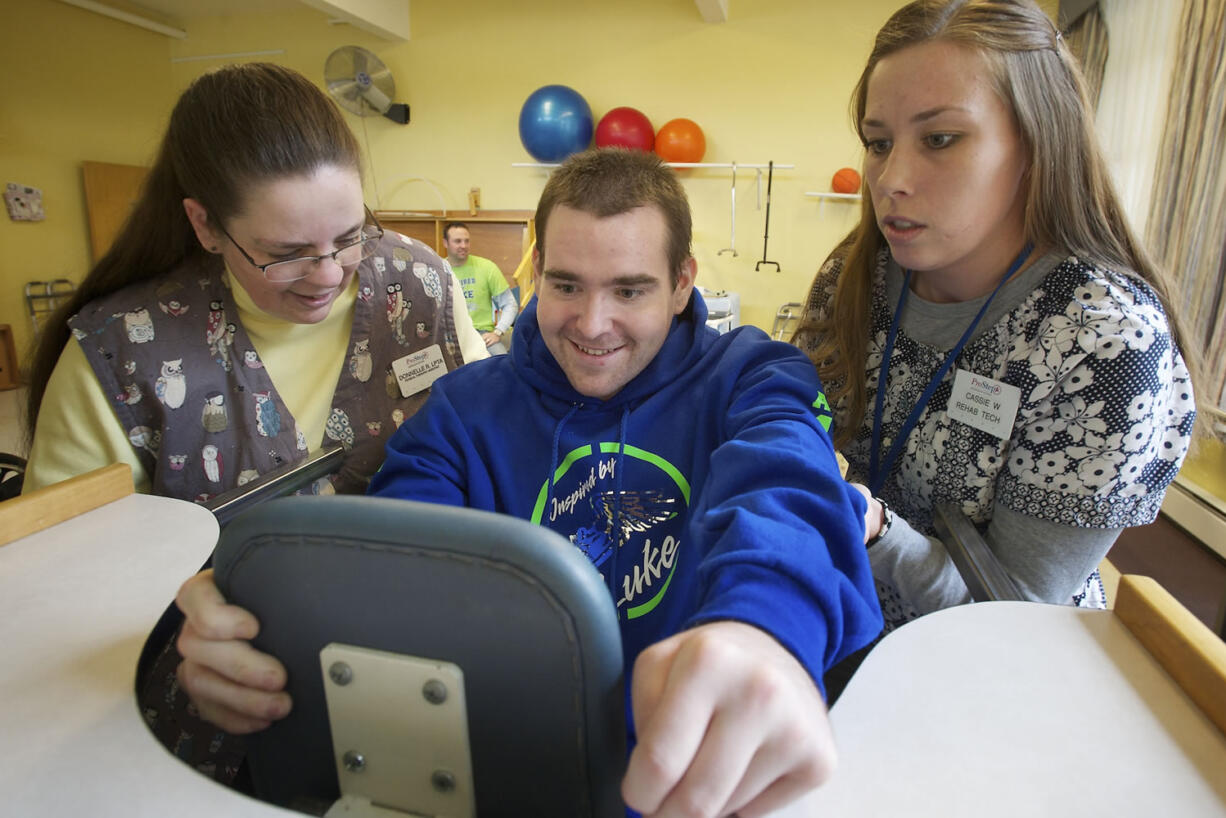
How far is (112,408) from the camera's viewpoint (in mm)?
1229

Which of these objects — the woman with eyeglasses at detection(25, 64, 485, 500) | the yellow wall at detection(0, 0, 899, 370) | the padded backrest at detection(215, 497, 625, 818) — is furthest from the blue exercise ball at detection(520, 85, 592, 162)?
the padded backrest at detection(215, 497, 625, 818)

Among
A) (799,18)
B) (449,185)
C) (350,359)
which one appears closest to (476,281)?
(449,185)

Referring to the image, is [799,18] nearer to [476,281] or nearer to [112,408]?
[476,281]

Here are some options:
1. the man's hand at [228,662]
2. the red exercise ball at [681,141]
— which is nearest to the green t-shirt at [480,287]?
the red exercise ball at [681,141]

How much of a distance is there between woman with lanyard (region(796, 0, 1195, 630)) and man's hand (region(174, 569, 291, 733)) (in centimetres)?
80

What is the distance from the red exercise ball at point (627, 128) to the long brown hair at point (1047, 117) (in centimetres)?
470

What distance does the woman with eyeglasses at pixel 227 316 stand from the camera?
3.81 feet

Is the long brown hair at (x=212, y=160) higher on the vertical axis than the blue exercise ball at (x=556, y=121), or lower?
lower

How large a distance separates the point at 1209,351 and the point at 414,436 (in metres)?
3.39

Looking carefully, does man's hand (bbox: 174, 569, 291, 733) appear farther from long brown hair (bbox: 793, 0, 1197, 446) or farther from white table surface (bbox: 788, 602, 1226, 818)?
long brown hair (bbox: 793, 0, 1197, 446)

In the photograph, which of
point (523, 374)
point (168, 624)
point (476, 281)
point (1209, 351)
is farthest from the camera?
point (476, 281)

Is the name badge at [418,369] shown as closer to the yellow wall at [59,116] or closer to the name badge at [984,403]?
the name badge at [984,403]

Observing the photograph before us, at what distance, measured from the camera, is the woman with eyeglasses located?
1.16 m

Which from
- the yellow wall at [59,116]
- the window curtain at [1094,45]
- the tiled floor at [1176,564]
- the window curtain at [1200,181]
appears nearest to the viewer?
the tiled floor at [1176,564]
